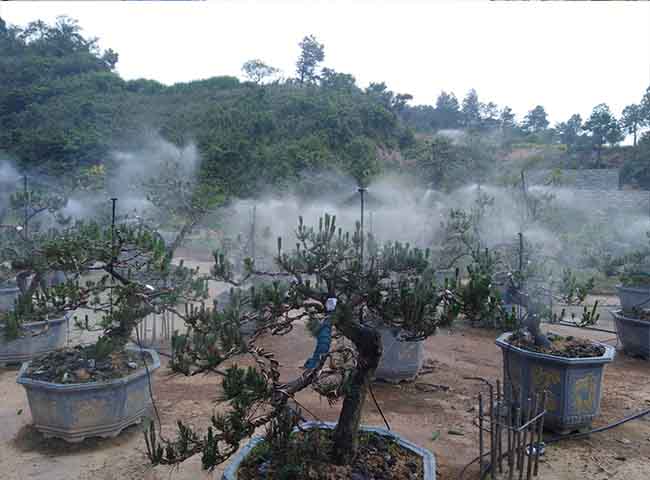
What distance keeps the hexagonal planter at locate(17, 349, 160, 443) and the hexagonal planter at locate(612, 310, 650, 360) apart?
6.71m

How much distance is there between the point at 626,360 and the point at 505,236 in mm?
6695

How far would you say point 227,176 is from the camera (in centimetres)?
2911

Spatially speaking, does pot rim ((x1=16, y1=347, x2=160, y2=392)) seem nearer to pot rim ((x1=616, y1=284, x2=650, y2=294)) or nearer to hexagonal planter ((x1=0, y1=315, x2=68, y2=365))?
hexagonal planter ((x1=0, y1=315, x2=68, y2=365))

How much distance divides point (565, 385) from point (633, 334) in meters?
3.58

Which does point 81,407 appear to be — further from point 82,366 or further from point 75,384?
point 82,366

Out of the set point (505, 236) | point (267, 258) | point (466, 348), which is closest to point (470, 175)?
point (505, 236)

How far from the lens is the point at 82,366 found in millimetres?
4801

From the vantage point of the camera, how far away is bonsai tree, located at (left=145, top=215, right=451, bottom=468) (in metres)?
2.71

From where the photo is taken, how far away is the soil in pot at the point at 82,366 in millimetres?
4645

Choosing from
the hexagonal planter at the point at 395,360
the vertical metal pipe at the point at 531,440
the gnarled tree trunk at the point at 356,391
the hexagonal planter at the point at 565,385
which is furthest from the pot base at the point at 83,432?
the hexagonal planter at the point at 565,385

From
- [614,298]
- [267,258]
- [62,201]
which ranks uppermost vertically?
[62,201]

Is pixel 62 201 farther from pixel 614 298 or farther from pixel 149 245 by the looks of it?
pixel 614 298

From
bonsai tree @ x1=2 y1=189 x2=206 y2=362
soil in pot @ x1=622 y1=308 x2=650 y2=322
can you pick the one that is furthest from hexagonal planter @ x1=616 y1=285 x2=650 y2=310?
bonsai tree @ x1=2 y1=189 x2=206 y2=362

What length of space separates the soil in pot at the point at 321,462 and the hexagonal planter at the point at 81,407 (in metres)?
1.79
